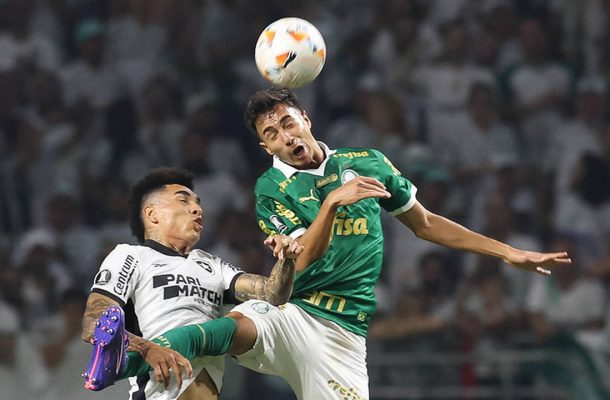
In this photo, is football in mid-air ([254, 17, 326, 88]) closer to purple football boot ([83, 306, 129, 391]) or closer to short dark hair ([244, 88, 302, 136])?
short dark hair ([244, 88, 302, 136])

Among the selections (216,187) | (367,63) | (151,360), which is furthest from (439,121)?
(151,360)

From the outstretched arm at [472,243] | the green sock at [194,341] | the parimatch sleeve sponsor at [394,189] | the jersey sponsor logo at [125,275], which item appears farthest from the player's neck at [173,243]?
the outstretched arm at [472,243]

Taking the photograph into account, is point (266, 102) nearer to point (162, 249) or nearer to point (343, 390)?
point (162, 249)

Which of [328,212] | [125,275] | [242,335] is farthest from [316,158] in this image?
[125,275]

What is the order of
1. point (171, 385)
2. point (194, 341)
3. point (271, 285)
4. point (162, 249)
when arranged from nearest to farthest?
point (194, 341), point (171, 385), point (271, 285), point (162, 249)

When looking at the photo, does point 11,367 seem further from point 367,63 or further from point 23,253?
point 367,63

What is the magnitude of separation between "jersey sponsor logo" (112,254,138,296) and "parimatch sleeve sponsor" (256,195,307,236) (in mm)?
704

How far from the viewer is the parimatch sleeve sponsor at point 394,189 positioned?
6340 mm

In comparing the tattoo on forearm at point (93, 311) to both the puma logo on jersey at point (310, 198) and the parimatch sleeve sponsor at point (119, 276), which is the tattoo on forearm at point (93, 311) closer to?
the parimatch sleeve sponsor at point (119, 276)

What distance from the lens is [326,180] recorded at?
615 centimetres

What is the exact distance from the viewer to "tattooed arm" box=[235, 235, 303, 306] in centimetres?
536

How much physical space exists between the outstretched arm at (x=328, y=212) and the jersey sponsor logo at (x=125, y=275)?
29.9 inches

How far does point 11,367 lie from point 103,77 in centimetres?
339

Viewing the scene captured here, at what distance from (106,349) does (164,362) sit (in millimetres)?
275
